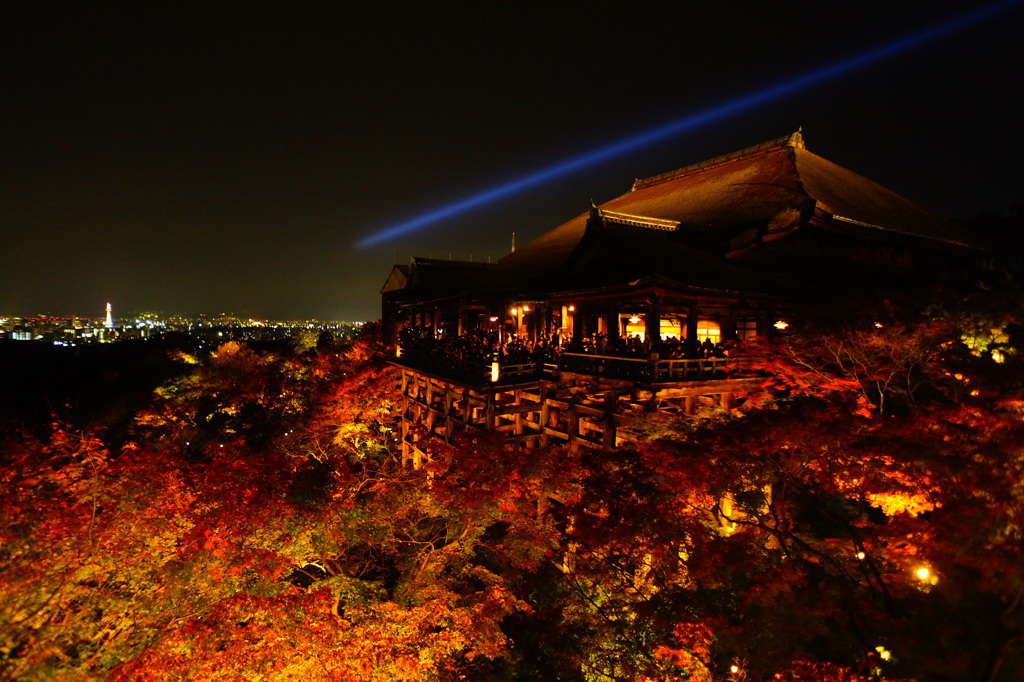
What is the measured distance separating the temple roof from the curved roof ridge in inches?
A: 2.3

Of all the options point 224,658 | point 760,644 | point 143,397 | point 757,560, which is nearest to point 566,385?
point 757,560

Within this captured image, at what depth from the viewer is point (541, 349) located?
18.7 m

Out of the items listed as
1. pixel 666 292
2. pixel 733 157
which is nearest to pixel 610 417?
pixel 666 292

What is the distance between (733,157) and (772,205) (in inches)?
408

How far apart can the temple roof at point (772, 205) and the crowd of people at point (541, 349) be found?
4.31 metres

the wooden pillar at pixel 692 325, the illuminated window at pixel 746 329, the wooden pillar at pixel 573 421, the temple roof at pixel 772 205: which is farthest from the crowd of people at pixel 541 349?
the illuminated window at pixel 746 329

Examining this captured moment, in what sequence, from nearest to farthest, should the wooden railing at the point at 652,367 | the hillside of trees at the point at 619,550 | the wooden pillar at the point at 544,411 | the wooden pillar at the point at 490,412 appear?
the hillside of trees at the point at 619,550
the wooden railing at the point at 652,367
the wooden pillar at the point at 490,412
the wooden pillar at the point at 544,411

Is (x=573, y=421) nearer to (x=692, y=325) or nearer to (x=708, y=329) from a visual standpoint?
(x=692, y=325)

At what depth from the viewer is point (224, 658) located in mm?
9055

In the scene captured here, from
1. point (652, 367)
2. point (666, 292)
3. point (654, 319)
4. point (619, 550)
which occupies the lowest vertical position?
point (619, 550)

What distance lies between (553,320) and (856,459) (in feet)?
59.6

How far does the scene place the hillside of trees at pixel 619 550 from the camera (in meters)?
8.03

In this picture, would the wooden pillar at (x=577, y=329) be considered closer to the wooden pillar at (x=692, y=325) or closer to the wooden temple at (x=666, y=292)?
the wooden temple at (x=666, y=292)

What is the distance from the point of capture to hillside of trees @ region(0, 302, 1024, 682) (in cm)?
803
